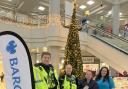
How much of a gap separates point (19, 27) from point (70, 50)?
6.45 m

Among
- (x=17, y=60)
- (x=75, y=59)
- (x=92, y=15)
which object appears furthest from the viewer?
(x=92, y=15)

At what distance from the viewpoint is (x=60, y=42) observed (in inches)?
715

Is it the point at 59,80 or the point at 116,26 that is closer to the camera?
the point at 59,80

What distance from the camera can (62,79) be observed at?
5227mm

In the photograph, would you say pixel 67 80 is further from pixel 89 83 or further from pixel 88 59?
pixel 88 59

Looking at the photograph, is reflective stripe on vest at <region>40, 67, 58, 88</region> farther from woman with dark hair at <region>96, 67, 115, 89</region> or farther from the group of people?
woman with dark hair at <region>96, 67, 115, 89</region>

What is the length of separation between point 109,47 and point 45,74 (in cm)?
1459

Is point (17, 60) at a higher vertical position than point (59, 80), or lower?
higher

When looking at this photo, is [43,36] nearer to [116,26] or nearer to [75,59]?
[75,59]

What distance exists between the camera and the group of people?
14.5 feet

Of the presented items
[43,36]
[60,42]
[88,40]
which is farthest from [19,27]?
[88,40]

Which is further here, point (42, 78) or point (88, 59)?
point (88, 59)

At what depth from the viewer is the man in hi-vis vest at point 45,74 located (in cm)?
439

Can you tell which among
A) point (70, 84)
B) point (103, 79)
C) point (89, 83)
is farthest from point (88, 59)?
point (70, 84)
